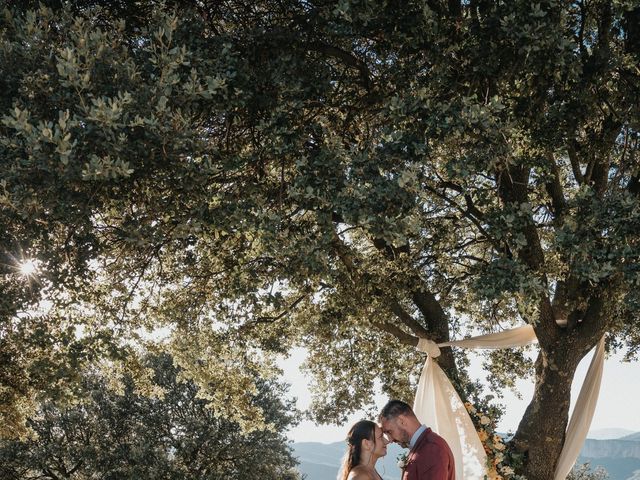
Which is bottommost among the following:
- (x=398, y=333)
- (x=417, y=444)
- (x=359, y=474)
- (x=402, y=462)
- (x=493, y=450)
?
(x=359, y=474)

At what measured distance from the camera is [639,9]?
6.84 meters

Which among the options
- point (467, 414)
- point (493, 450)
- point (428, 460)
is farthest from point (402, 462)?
point (428, 460)

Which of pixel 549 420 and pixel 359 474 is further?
pixel 549 420

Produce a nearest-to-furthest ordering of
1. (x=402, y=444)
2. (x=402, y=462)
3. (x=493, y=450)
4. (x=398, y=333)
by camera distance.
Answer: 1. (x=402, y=444)
2. (x=402, y=462)
3. (x=493, y=450)
4. (x=398, y=333)

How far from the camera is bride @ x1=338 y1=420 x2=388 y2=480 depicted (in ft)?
16.4

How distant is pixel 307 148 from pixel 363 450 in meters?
3.52

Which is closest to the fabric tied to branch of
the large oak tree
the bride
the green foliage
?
the large oak tree

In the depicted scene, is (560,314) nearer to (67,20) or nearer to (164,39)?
(164,39)

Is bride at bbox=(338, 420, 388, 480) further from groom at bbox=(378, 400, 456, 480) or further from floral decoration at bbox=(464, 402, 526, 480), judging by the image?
floral decoration at bbox=(464, 402, 526, 480)

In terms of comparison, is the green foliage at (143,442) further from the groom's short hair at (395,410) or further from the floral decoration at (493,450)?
the groom's short hair at (395,410)

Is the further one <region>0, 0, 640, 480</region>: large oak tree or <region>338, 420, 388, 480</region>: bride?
<region>0, 0, 640, 480</region>: large oak tree

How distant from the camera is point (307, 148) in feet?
23.7

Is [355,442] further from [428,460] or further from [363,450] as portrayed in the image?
[428,460]

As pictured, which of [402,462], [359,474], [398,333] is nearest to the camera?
[359,474]
